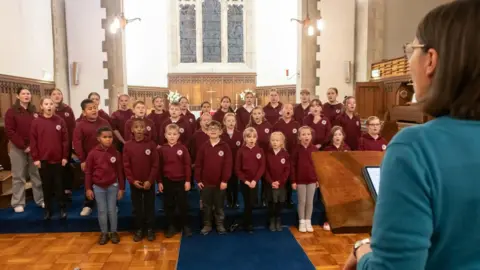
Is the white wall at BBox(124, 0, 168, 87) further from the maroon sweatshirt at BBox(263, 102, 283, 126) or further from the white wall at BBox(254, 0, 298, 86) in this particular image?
the maroon sweatshirt at BBox(263, 102, 283, 126)

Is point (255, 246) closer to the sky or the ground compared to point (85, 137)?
closer to the ground

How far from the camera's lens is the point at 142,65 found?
11.0m

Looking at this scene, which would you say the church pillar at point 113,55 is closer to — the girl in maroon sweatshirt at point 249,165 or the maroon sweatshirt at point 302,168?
the girl in maroon sweatshirt at point 249,165

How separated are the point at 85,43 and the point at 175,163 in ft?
16.1

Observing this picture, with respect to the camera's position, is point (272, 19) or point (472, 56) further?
point (272, 19)

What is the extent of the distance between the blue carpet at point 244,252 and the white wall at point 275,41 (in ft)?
25.1

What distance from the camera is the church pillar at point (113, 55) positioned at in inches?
309

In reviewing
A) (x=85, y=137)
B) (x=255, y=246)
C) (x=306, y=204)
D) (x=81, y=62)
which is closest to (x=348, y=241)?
(x=306, y=204)

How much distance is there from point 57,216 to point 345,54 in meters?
6.63

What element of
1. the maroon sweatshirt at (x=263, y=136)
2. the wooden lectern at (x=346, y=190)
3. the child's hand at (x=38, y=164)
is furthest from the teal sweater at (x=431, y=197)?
the child's hand at (x=38, y=164)

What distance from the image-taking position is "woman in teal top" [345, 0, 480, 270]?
23.9 inches

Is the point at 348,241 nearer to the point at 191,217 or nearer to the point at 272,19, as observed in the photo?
the point at 191,217

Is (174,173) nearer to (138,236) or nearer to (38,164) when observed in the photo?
(138,236)

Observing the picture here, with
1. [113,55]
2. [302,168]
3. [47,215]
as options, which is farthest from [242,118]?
[113,55]
